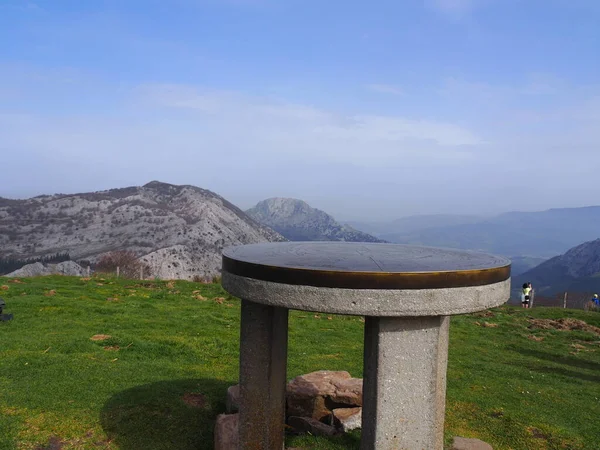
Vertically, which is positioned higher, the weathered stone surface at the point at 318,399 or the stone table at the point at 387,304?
the stone table at the point at 387,304

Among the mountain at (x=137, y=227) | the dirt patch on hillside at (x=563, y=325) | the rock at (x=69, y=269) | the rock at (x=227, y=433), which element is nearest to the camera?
the rock at (x=227, y=433)

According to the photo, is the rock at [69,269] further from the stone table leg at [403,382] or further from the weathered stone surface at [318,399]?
the stone table leg at [403,382]

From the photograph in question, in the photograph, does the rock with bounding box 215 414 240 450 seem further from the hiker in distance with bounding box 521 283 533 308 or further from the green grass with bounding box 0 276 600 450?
the hiker in distance with bounding box 521 283 533 308

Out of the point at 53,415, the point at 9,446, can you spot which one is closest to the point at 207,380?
the point at 53,415

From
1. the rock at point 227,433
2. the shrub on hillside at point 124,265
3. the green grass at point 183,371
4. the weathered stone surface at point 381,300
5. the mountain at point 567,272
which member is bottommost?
the mountain at point 567,272

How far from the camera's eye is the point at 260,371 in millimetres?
5895

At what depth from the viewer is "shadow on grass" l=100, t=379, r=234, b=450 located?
23.1 feet

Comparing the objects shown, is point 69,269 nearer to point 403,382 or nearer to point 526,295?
point 526,295

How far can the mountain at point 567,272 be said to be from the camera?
420ft

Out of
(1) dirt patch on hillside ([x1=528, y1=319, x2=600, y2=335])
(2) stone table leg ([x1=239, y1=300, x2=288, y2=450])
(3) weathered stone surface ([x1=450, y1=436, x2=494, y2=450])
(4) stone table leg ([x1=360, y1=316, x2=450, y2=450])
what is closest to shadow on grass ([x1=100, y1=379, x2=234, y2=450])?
(2) stone table leg ([x1=239, y1=300, x2=288, y2=450])

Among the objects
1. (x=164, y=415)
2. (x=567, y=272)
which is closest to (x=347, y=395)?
(x=164, y=415)

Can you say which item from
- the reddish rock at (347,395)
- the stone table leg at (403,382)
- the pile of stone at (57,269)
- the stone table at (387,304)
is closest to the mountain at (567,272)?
the pile of stone at (57,269)

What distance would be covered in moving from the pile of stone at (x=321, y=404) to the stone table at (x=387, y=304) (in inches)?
81.2

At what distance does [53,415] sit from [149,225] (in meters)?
55.9
